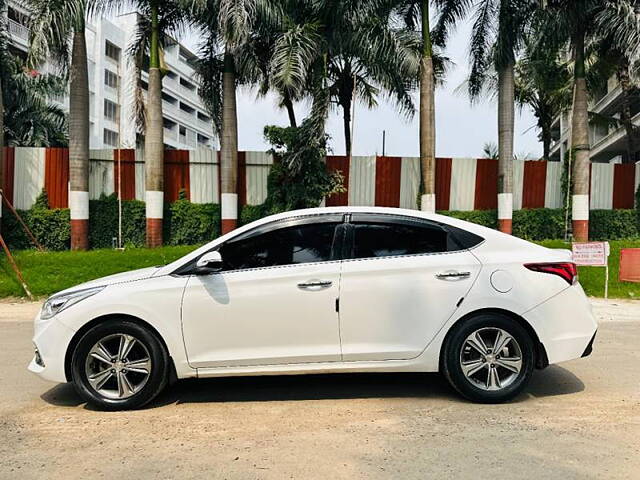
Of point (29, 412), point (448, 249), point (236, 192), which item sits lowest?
point (29, 412)

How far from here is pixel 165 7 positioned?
650 inches

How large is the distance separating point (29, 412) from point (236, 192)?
13368 mm

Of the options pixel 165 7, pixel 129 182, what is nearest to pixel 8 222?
pixel 129 182

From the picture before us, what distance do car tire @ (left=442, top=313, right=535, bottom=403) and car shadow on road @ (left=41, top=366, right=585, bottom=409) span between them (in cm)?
23

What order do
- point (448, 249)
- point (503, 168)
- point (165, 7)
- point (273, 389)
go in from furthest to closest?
point (503, 168), point (165, 7), point (273, 389), point (448, 249)

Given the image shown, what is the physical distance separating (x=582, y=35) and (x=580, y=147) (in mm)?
3533

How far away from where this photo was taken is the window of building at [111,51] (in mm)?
50406

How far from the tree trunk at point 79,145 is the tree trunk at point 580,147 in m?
15.3

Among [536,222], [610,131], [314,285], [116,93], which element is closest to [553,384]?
[314,285]

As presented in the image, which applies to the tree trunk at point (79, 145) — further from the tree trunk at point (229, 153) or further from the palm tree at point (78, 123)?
the tree trunk at point (229, 153)

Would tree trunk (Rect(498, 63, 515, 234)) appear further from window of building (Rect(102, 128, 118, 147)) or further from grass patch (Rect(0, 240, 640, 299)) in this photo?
window of building (Rect(102, 128, 118, 147))

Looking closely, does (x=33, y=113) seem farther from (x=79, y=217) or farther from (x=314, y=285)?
(x=314, y=285)

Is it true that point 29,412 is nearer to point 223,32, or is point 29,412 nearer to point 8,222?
point 223,32

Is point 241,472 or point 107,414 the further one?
point 107,414
